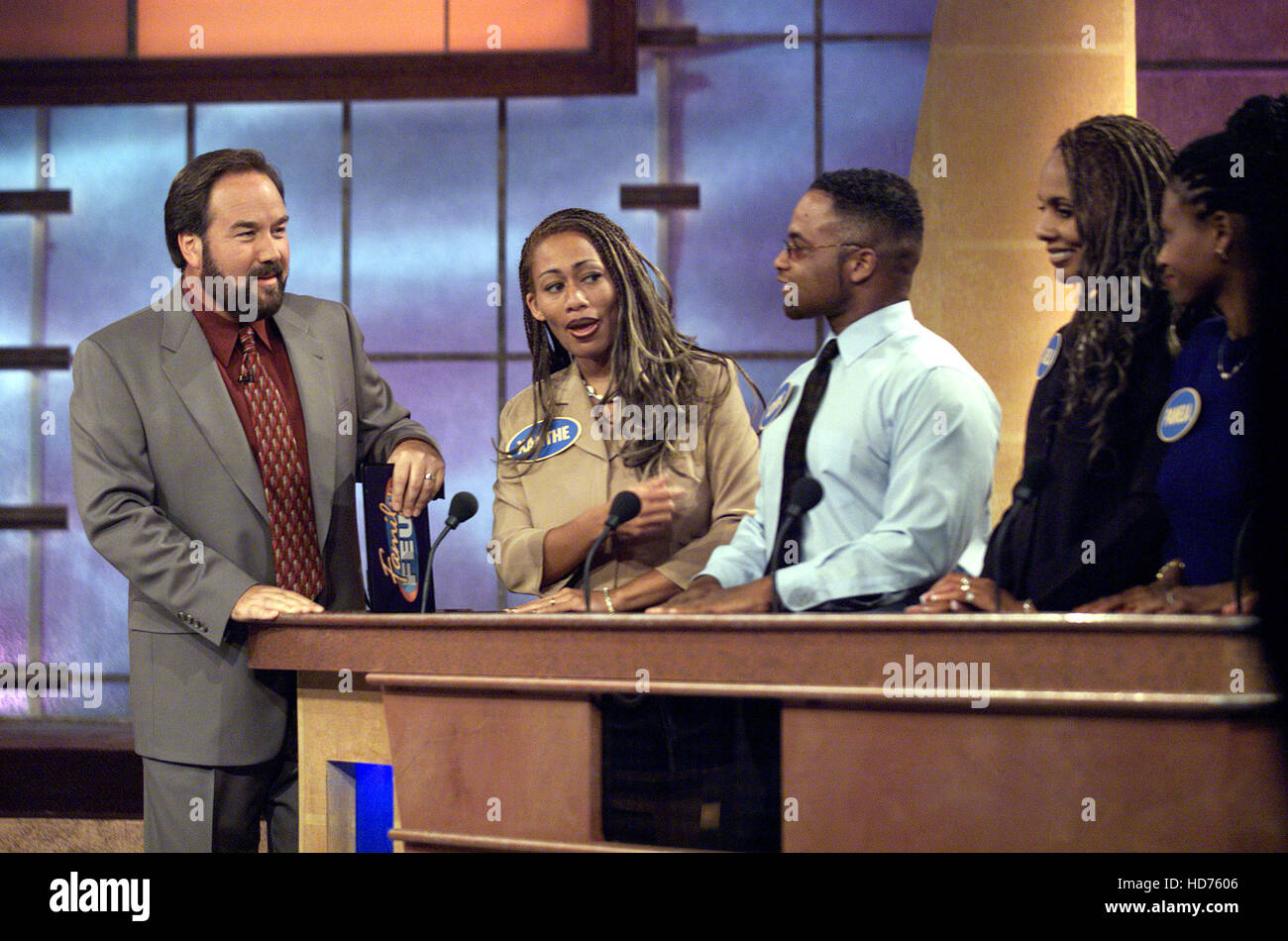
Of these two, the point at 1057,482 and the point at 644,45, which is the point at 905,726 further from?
the point at 644,45

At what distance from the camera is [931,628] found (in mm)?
1379

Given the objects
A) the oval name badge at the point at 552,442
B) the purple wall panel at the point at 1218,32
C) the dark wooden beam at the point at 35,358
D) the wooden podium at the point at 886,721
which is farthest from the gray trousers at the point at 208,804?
the purple wall panel at the point at 1218,32

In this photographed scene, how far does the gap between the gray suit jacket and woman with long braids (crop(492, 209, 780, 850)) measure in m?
0.27

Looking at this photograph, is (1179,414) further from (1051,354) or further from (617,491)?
(617,491)

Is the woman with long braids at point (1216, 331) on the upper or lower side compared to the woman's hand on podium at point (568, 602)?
upper

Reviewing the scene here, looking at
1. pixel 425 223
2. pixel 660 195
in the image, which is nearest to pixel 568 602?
pixel 660 195

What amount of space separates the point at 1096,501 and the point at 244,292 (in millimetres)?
1581

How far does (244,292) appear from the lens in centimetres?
231

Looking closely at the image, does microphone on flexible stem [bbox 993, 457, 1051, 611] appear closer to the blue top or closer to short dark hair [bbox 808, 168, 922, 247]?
the blue top

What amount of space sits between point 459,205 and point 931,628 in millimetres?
3586

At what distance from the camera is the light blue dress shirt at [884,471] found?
180 centimetres

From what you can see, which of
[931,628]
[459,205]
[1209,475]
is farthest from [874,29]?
[931,628]

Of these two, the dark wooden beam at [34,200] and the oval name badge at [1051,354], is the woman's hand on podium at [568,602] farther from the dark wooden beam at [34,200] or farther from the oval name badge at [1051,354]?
the dark wooden beam at [34,200]

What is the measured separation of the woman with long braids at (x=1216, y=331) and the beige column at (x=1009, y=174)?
1956mm
